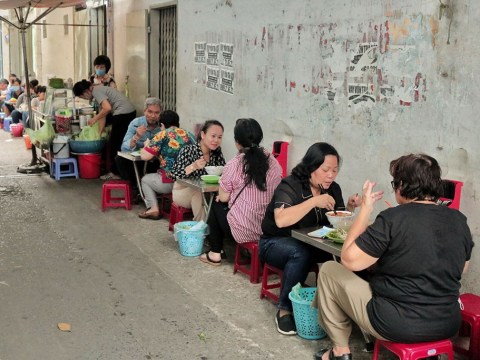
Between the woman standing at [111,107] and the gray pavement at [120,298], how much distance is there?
2171 millimetres

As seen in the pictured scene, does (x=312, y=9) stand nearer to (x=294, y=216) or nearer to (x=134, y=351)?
(x=294, y=216)

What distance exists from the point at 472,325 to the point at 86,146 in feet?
22.5

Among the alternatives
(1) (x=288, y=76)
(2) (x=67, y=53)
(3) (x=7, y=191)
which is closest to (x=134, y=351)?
(1) (x=288, y=76)

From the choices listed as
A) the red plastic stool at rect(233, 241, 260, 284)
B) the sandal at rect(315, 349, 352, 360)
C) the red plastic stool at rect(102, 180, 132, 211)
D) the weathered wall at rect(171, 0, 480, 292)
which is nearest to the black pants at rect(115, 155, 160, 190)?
the red plastic stool at rect(102, 180, 132, 211)

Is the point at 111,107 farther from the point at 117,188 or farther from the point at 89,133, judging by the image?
the point at 117,188

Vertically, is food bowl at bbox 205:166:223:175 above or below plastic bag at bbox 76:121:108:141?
above

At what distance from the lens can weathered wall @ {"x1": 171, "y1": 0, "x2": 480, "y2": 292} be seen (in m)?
4.27

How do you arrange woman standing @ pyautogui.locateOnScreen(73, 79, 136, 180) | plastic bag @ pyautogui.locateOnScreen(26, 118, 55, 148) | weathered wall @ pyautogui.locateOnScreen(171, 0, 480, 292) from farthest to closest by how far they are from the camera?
1. woman standing @ pyautogui.locateOnScreen(73, 79, 136, 180)
2. plastic bag @ pyautogui.locateOnScreen(26, 118, 55, 148)
3. weathered wall @ pyautogui.locateOnScreen(171, 0, 480, 292)

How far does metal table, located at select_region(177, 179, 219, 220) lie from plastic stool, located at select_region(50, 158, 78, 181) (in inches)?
158

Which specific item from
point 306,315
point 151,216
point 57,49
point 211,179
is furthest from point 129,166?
point 57,49

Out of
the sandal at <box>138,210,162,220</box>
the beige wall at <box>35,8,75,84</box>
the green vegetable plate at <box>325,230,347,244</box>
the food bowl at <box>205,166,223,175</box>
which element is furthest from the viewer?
the beige wall at <box>35,8,75,84</box>

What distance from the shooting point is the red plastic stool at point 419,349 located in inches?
132

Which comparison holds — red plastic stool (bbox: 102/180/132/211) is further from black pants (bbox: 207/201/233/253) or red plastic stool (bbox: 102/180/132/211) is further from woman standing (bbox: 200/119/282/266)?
woman standing (bbox: 200/119/282/266)

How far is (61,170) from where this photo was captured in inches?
382
